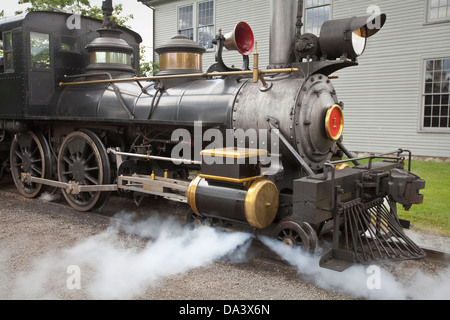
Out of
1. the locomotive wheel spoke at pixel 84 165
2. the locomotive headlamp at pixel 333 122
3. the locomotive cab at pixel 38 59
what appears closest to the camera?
the locomotive headlamp at pixel 333 122

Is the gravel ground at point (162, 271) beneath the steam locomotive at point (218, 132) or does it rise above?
beneath

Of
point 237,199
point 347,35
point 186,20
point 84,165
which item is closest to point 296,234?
point 237,199

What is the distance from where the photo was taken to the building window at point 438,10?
10.5m

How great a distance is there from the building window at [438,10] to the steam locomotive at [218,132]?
7.71 m

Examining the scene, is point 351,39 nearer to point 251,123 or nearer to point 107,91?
point 251,123

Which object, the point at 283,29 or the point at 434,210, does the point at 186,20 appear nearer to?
the point at 283,29

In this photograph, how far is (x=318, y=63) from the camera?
4242mm

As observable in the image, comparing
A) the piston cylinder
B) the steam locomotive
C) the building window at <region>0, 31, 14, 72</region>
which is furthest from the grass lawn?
the building window at <region>0, 31, 14, 72</region>

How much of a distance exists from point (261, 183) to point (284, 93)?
3.33ft

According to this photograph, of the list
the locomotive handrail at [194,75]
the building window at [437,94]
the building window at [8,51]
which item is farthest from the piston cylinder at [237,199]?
the building window at [437,94]

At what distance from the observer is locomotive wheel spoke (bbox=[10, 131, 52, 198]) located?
21.2ft

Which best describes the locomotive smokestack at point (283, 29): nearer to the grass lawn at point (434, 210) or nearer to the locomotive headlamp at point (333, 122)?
the locomotive headlamp at point (333, 122)

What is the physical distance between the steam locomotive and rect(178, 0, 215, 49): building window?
8.18 m

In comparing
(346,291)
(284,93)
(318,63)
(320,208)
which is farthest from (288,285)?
(318,63)
